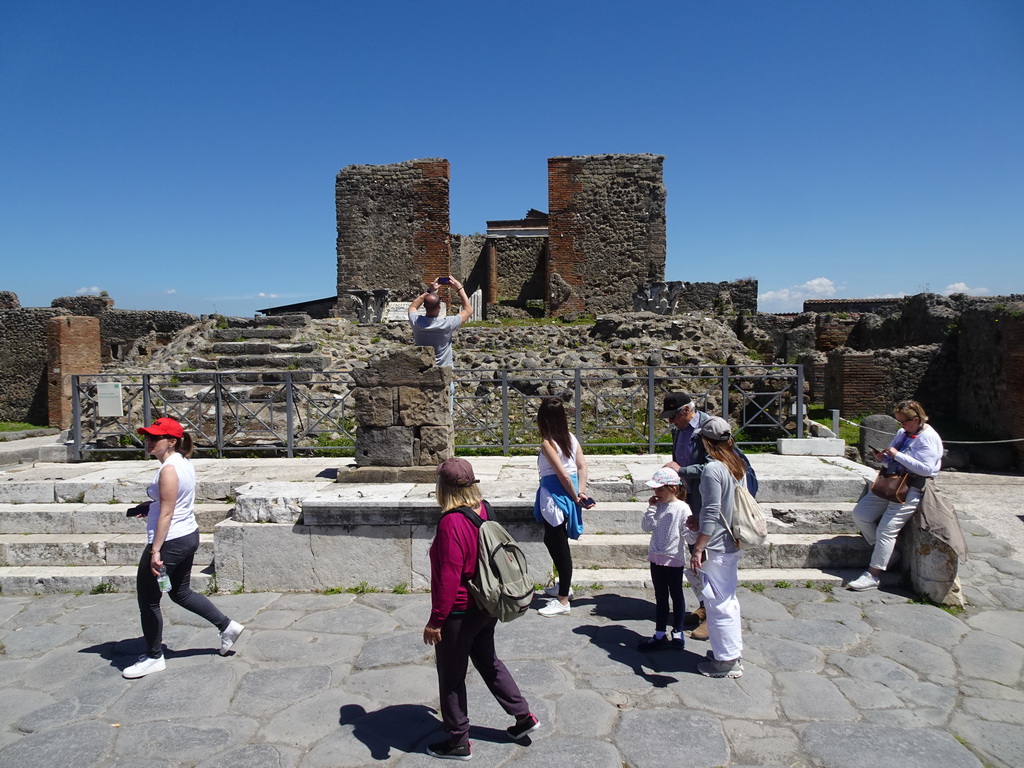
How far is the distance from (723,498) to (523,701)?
4.76 ft

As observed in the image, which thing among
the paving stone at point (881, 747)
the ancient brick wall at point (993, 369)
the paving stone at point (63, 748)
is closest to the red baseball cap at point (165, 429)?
the paving stone at point (63, 748)

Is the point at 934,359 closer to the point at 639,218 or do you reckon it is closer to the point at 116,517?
the point at 639,218

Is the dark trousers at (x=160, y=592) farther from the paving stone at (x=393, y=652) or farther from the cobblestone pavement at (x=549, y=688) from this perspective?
the paving stone at (x=393, y=652)

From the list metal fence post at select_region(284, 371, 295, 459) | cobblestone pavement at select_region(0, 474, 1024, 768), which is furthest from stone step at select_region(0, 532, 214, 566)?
metal fence post at select_region(284, 371, 295, 459)

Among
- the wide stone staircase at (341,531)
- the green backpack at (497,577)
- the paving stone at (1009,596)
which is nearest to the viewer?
the green backpack at (497,577)

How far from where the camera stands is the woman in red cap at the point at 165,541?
3691 mm

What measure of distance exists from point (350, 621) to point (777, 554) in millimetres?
3129

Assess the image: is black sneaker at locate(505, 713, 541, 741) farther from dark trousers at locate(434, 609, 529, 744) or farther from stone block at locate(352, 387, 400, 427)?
stone block at locate(352, 387, 400, 427)

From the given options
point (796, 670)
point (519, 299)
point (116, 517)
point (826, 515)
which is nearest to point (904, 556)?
point (826, 515)

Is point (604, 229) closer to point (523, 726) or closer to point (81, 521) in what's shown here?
point (81, 521)

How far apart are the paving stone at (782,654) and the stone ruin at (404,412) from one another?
283 centimetres

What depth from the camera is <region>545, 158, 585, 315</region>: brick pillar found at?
57.0 ft

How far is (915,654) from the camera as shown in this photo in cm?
380

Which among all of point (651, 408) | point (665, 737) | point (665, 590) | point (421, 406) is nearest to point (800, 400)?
point (651, 408)
